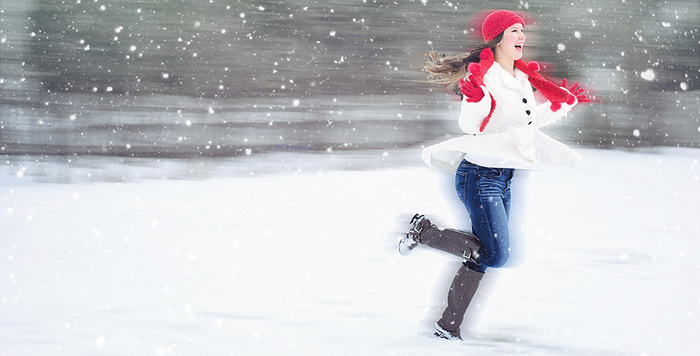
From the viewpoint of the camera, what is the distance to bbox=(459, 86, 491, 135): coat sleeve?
282 centimetres

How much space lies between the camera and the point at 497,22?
2.97 meters

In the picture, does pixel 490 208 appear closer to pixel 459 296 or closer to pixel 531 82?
pixel 459 296

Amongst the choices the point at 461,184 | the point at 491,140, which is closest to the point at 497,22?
the point at 491,140

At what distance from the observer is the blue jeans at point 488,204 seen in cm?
289

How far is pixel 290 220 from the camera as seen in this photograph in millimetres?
5648

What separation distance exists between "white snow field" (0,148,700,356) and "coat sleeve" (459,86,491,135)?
0.40 m

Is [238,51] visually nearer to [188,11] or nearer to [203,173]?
[188,11]

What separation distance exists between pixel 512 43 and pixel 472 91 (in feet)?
1.11

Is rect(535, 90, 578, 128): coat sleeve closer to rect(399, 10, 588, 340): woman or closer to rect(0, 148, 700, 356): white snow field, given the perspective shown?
rect(399, 10, 588, 340): woman

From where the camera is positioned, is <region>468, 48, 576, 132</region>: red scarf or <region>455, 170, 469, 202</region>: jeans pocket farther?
<region>455, 170, 469, 202</region>: jeans pocket

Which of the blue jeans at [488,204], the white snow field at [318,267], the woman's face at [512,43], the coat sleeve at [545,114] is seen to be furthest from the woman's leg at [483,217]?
the woman's face at [512,43]

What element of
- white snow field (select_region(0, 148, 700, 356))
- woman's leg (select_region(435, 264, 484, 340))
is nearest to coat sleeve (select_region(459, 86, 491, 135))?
white snow field (select_region(0, 148, 700, 356))

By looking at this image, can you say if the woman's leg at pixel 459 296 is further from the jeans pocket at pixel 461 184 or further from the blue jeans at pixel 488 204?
the jeans pocket at pixel 461 184

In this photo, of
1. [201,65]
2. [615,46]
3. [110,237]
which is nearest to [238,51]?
[201,65]
